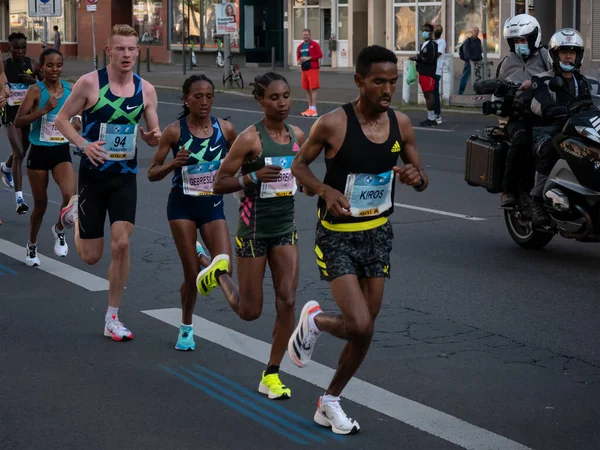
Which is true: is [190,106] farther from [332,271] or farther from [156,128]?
[332,271]

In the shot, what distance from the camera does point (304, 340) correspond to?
6.00m

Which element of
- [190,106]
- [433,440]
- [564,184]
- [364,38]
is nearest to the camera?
[433,440]

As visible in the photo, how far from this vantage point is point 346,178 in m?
5.76

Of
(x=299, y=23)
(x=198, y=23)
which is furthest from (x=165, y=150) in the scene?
(x=198, y=23)

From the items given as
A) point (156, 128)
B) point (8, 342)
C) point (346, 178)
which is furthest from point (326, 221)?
point (8, 342)

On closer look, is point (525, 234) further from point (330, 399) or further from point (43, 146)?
point (330, 399)

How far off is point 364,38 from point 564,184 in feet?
118

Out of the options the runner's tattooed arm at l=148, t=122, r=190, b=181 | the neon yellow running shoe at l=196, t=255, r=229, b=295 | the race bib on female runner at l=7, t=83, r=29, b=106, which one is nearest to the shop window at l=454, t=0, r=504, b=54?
the race bib on female runner at l=7, t=83, r=29, b=106

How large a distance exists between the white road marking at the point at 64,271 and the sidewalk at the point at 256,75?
19.3 meters

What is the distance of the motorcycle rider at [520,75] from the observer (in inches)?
425

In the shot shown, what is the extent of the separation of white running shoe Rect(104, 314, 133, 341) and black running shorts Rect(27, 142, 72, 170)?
2.98m

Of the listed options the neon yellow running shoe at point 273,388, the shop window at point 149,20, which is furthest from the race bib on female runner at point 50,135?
the shop window at point 149,20

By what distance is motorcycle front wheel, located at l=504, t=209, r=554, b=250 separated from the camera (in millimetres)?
10789

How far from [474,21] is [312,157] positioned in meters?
35.0
